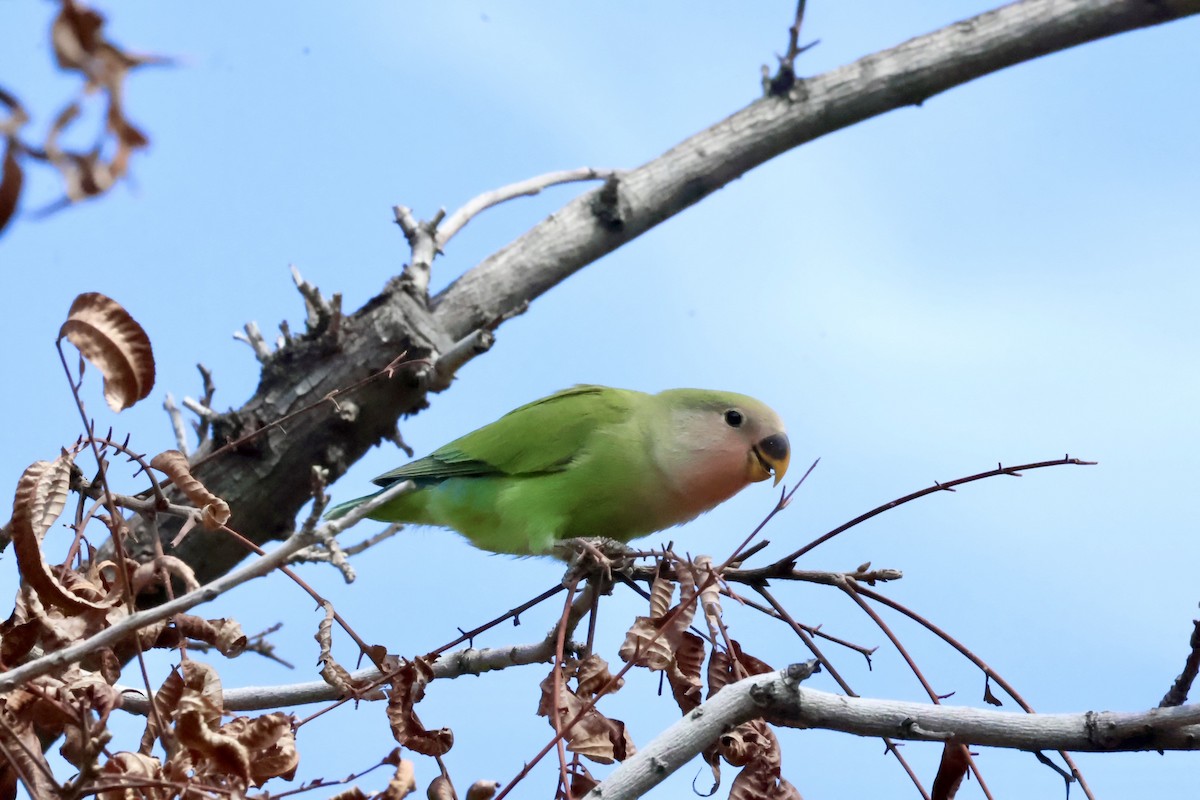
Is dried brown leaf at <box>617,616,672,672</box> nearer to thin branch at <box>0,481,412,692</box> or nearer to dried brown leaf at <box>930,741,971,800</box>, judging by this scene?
dried brown leaf at <box>930,741,971,800</box>

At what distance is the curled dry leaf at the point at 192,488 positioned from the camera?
2.46 meters

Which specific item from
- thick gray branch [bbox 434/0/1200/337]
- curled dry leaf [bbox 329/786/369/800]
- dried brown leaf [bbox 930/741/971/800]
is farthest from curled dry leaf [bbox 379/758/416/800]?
thick gray branch [bbox 434/0/1200/337]

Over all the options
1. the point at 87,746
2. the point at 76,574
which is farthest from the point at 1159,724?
the point at 76,574

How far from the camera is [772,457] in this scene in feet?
15.0

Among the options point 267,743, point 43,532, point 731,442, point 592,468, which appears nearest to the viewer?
point 267,743

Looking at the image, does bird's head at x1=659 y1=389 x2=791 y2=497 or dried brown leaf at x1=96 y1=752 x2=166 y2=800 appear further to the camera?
bird's head at x1=659 y1=389 x2=791 y2=497

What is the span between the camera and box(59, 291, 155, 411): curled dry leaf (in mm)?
1993

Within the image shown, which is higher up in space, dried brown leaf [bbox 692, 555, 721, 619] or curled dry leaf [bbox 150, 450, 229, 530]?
curled dry leaf [bbox 150, 450, 229, 530]

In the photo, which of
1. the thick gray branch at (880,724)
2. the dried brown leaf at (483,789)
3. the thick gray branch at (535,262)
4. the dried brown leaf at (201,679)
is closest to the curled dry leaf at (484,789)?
the dried brown leaf at (483,789)

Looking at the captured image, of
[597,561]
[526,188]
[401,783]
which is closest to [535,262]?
[526,188]

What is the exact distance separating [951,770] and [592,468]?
234 cm

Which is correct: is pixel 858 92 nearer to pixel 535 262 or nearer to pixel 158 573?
pixel 535 262

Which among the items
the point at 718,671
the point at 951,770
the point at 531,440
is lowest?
the point at 951,770

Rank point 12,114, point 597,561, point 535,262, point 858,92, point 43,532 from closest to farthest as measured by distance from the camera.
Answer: point 12,114, point 43,532, point 597,561, point 535,262, point 858,92
